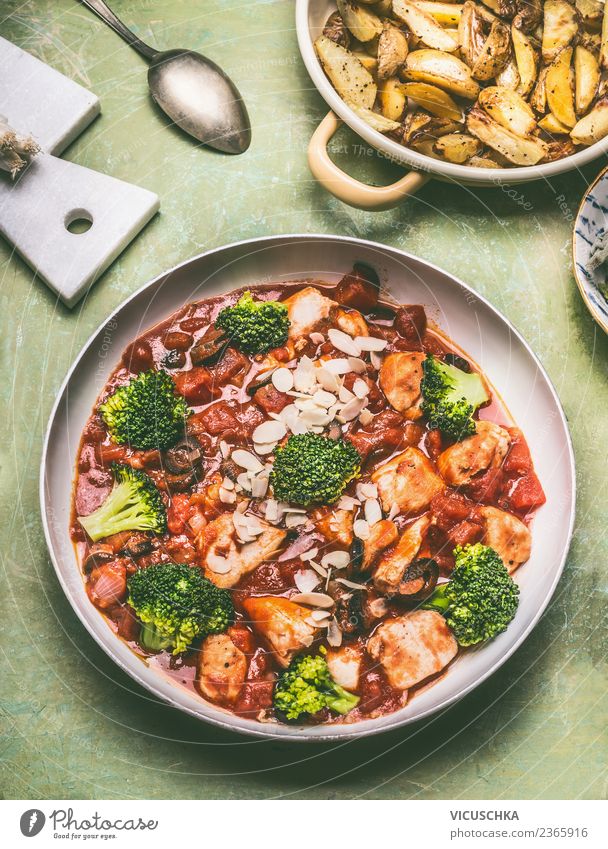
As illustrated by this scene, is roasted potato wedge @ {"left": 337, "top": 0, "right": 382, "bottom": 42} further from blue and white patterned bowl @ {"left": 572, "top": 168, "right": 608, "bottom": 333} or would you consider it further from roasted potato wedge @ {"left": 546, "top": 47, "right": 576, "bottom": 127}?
blue and white patterned bowl @ {"left": 572, "top": 168, "right": 608, "bottom": 333}

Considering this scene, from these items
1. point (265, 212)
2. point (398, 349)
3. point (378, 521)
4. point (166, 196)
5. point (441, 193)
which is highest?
point (166, 196)

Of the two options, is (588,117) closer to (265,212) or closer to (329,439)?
(265,212)

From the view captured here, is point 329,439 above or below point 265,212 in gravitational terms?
below

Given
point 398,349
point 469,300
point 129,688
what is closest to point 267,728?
point 129,688

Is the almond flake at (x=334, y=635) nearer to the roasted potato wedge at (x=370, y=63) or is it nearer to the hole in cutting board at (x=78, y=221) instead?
the hole in cutting board at (x=78, y=221)

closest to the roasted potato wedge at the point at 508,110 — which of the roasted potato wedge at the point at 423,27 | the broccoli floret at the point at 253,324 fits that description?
the roasted potato wedge at the point at 423,27

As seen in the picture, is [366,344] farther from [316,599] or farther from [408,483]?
[316,599]
